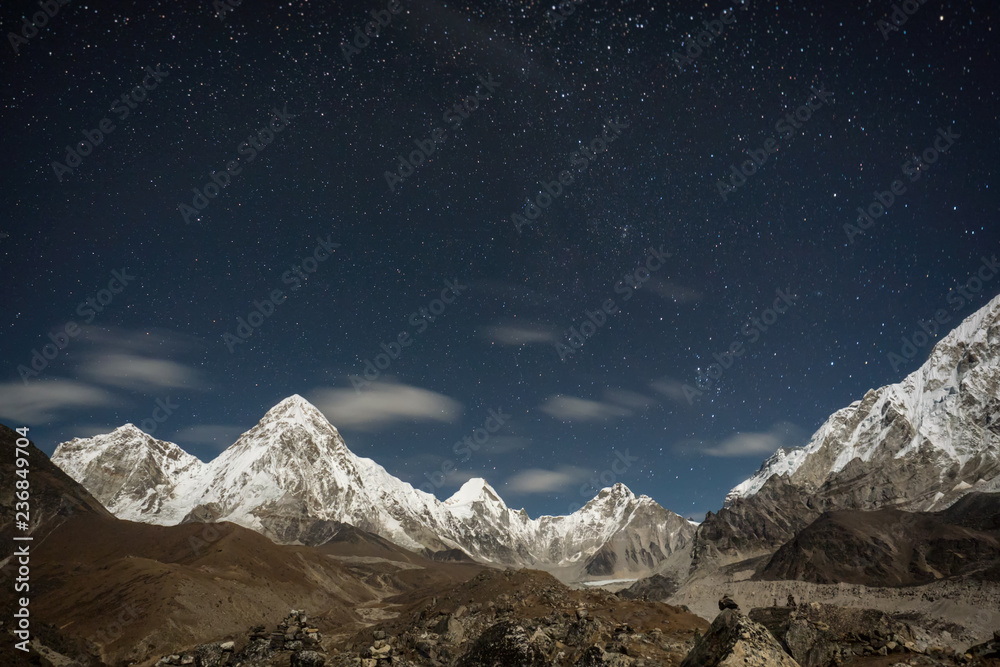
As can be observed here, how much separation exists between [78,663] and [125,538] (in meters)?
113

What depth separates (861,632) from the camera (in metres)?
21.4

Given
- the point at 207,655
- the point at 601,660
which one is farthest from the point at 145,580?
the point at 601,660

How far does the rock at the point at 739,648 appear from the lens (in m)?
9.23

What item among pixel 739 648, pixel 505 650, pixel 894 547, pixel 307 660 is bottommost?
pixel 894 547

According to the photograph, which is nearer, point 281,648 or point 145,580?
point 281,648

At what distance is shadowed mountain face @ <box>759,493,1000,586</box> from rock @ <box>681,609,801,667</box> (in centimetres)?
14164

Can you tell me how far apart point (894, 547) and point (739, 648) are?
177m

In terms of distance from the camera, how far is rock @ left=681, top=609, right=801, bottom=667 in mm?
9234

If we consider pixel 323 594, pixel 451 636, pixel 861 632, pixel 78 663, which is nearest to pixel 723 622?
pixel 861 632

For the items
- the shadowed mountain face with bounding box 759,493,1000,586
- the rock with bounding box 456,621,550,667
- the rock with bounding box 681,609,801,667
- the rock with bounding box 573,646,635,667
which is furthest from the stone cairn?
the shadowed mountain face with bounding box 759,493,1000,586

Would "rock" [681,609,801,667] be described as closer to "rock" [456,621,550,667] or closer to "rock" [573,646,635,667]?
"rock" [573,646,635,667]

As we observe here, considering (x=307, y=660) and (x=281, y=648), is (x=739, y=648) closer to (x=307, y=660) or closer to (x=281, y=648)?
(x=307, y=660)

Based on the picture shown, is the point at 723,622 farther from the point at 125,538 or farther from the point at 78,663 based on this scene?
the point at 125,538

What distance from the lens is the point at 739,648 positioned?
30.8 ft
